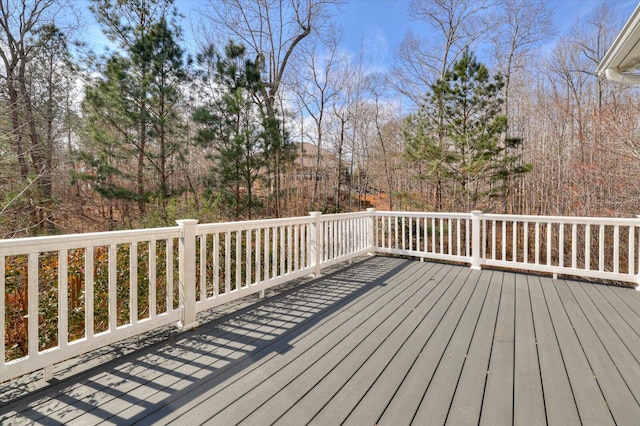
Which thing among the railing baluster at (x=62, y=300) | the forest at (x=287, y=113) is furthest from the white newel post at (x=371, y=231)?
the railing baluster at (x=62, y=300)

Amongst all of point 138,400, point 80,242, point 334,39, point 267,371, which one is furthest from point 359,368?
point 334,39

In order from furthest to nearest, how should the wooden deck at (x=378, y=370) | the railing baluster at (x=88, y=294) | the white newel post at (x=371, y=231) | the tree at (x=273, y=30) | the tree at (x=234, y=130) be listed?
the tree at (x=273, y=30) → the tree at (x=234, y=130) → the white newel post at (x=371, y=231) → the railing baluster at (x=88, y=294) → the wooden deck at (x=378, y=370)

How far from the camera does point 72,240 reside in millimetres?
1817

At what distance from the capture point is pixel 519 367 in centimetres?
187

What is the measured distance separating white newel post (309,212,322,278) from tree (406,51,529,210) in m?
5.81

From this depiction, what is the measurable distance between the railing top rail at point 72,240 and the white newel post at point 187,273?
4.3 inches

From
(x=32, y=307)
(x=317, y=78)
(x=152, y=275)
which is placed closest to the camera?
(x=32, y=307)

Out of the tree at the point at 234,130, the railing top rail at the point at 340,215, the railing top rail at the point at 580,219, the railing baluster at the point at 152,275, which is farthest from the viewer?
the tree at the point at 234,130

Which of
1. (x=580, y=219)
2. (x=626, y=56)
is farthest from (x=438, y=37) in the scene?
(x=580, y=219)

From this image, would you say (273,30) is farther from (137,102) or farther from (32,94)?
(32,94)

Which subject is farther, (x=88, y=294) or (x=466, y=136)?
(x=466, y=136)

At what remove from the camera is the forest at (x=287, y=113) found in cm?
619

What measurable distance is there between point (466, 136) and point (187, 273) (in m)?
8.13

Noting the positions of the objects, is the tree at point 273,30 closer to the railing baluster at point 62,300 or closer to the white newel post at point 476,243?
the white newel post at point 476,243
